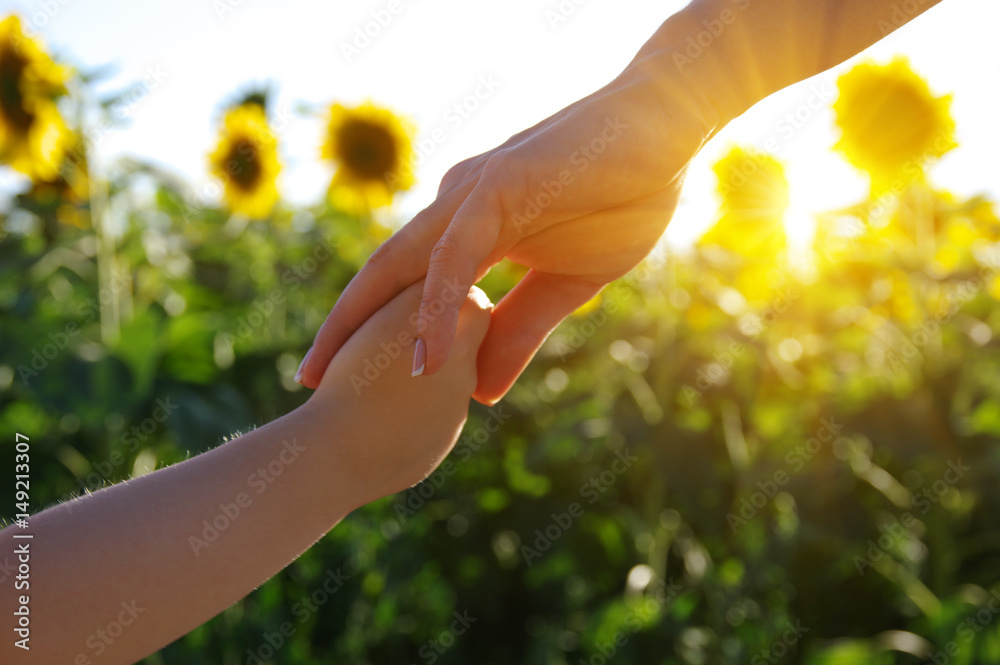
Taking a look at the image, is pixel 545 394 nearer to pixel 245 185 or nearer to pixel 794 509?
pixel 794 509

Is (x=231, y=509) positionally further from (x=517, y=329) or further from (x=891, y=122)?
(x=891, y=122)

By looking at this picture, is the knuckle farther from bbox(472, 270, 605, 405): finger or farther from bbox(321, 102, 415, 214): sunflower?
bbox(321, 102, 415, 214): sunflower

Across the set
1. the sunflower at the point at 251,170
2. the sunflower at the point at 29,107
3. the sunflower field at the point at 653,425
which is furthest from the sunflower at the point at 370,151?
the sunflower at the point at 29,107

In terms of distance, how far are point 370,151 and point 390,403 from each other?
9.04ft

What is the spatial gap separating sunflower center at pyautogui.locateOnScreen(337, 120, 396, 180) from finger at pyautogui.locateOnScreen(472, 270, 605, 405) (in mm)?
2594

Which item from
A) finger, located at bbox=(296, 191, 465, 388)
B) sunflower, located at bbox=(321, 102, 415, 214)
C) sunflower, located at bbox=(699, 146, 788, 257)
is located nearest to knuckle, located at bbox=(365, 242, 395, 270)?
finger, located at bbox=(296, 191, 465, 388)

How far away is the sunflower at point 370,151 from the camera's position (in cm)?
333

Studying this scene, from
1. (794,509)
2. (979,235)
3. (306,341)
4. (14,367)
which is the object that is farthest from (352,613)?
(979,235)

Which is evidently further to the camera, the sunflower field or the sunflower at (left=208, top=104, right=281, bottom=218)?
the sunflower at (left=208, top=104, right=281, bottom=218)

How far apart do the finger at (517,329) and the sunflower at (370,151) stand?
2.58 metres

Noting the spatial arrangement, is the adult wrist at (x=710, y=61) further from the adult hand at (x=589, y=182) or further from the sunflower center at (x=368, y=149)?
the sunflower center at (x=368, y=149)

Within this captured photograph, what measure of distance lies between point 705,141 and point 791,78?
13 cm

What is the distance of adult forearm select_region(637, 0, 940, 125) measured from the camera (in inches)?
32.2

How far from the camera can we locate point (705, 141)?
2.72 ft
